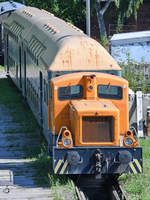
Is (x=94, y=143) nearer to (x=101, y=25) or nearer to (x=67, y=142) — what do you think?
(x=67, y=142)

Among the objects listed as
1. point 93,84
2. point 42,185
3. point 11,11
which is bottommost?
point 42,185

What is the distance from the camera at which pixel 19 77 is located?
26109 mm

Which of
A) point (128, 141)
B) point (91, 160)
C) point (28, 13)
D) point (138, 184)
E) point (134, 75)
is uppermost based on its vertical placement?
point (28, 13)

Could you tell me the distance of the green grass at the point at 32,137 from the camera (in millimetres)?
15609

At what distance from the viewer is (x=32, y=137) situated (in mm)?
20953

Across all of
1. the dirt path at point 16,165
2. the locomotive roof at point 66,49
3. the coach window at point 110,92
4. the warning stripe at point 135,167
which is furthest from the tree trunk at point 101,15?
the warning stripe at point 135,167

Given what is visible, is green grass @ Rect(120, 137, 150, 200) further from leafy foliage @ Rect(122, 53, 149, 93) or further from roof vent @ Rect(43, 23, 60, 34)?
leafy foliage @ Rect(122, 53, 149, 93)

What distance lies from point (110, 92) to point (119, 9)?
31097 mm

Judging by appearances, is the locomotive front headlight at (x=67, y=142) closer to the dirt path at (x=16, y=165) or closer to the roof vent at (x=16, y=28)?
the dirt path at (x=16, y=165)

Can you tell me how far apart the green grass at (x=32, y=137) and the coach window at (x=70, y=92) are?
190cm

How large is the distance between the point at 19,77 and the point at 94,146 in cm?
1139

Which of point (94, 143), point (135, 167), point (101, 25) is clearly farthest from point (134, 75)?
point (101, 25)

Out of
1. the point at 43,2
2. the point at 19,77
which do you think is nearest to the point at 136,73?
the point at 19,77

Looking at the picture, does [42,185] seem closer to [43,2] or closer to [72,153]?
[72,153]
